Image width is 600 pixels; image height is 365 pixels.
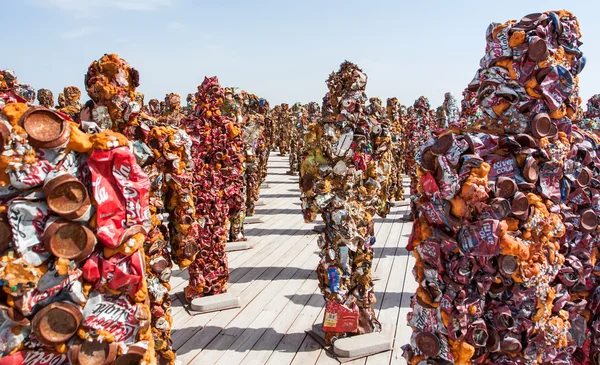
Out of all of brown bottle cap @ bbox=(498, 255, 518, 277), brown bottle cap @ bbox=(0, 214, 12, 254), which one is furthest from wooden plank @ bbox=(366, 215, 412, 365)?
brown bottle cap @ bbox=(0, 214, 12, 254)

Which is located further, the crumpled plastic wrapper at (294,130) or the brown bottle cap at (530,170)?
the crumpled plastic wrapper at (294,130)

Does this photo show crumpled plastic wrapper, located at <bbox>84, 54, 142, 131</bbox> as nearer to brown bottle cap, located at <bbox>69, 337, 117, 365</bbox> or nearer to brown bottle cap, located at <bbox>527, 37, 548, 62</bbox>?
brown bottle cap, located at <bbox>69, 337, 117, 365</bbox>

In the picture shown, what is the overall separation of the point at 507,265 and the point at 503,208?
0.31 metres

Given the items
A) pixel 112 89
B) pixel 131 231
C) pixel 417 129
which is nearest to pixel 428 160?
pixel 131 231

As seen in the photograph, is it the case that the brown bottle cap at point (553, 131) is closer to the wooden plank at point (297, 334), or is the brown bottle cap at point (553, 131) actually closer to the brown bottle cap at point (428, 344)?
the brown bottle cap at point (428, 344)

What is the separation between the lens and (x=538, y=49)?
2.25 metres

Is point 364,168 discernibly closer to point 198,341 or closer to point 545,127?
point 545,127

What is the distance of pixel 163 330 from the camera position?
3.43 meters

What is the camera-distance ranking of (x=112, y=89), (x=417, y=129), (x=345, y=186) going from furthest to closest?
(x=417, y=129) → (x=345, y=186) → (x=112, y=89)

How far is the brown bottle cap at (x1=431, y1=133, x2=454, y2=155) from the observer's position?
2.12 m

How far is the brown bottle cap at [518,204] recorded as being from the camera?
2153 millimetres

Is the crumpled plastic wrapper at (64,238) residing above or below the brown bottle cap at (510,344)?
above

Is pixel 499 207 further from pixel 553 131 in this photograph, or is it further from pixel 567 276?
pixel 567 276

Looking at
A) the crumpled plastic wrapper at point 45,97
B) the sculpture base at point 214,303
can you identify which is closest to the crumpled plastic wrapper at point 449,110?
the sculpture base at point 214,303
